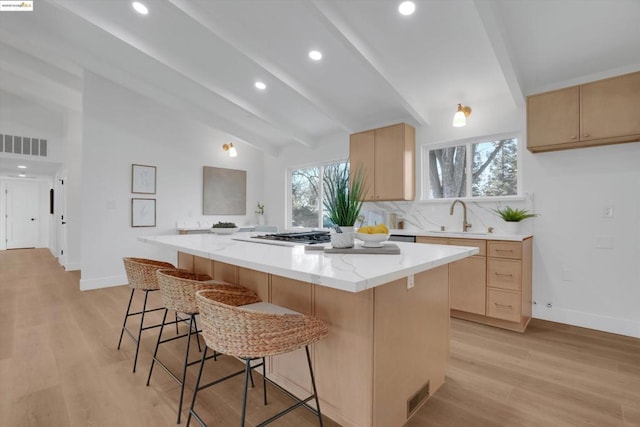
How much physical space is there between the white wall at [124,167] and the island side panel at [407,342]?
4889mm

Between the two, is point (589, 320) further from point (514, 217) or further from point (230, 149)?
point (230, 149)

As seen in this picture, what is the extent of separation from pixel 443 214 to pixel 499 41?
2.08 m

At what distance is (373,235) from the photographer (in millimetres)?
1821

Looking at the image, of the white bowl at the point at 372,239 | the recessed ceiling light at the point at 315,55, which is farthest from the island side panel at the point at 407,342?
the recessed ceiling light at the point at 315,55

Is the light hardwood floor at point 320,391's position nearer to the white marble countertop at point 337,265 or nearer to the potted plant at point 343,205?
the white marble countertop at point 337,265

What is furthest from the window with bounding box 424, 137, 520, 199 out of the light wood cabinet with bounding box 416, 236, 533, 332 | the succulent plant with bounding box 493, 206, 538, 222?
the light wood cabinet with bounding box 416, 236, 533, 332

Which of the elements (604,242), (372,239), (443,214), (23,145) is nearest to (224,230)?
(372,239)

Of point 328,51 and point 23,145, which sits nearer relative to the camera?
point 328,51

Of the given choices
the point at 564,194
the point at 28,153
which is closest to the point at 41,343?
the point at 564,194

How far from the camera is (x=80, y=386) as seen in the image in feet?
6.66

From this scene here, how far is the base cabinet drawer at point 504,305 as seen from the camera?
116 inches

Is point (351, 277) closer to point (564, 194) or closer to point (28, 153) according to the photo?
point (564, 194)

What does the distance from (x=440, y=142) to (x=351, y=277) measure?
3.53m

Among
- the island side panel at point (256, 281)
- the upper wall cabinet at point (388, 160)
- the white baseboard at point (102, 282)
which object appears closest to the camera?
the island side panel at point (256, 281)
